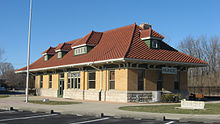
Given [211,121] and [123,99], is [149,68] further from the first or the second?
[211,121]

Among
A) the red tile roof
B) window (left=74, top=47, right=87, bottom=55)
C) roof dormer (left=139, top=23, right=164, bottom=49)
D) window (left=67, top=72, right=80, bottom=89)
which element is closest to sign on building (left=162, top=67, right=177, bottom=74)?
the red tile roof

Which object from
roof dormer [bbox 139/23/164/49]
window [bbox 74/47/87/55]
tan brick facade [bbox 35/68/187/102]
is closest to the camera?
tan brick facade [bbox 35/68/187/102]

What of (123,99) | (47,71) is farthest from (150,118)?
(47,71)

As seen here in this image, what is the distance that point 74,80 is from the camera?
28969 millimetres

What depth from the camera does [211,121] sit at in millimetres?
12102

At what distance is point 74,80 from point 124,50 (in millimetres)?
8143

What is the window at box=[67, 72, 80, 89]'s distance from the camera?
28406 millimetres

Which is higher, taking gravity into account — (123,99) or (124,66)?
(124,66)

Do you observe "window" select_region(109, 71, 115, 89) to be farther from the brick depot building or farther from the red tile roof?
the red tile roof

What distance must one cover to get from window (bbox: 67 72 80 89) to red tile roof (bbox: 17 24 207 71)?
134 centimetres

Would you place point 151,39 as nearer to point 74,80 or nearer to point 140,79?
point 140,79

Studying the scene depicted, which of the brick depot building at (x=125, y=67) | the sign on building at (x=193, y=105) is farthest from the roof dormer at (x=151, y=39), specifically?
the sign on building at (x=193, y=105)

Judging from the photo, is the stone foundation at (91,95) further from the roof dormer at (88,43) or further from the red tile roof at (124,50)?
the roof dormer at (88,43)

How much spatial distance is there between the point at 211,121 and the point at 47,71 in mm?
26064
